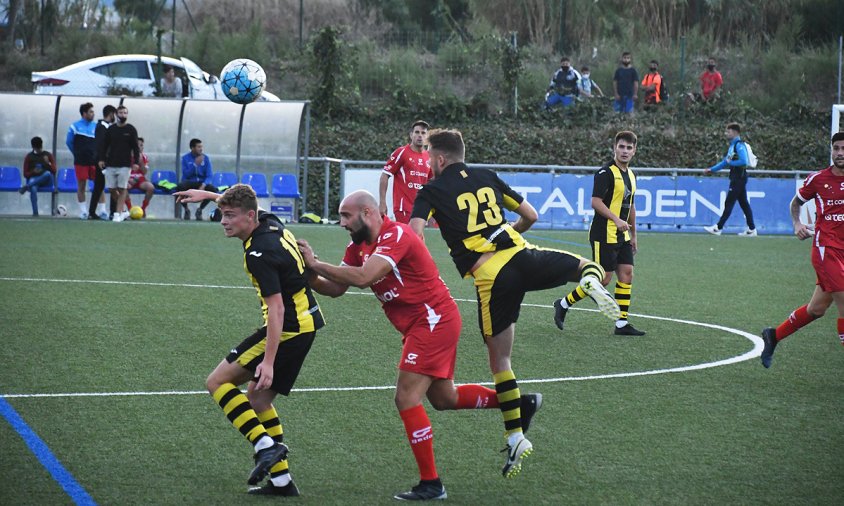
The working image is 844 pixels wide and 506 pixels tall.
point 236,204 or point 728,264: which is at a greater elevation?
point 236,204

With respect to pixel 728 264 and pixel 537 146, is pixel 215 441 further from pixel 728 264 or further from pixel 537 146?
pixel 537 146

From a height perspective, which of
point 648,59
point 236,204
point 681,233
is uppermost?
point 648,59

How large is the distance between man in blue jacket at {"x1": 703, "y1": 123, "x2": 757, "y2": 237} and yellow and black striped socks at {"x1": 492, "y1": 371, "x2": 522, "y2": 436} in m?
16.7

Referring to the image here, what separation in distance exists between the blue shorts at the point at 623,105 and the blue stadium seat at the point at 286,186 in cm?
1066

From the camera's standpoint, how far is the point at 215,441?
21.4 feet

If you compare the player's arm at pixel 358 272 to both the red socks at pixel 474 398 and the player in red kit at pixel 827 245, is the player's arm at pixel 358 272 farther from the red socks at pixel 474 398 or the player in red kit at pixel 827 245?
the player in red kit at pixel 827 245

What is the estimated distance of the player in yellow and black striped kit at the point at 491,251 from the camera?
6.64 metres

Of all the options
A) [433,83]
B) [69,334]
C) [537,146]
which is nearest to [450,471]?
[69,334]

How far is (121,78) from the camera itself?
30203 mm

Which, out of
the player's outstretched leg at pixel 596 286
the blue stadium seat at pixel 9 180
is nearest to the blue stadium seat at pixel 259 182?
the blue stadium seat at pixel 9 180

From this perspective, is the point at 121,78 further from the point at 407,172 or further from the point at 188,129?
the point at 407,172

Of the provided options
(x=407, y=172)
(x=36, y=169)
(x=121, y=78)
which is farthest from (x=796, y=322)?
(x=121, y=78)

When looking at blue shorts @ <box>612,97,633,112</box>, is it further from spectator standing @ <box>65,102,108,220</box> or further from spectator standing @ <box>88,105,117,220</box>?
spectator standing @ <box>65,102,108,220</box>

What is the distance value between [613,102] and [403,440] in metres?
26.2
